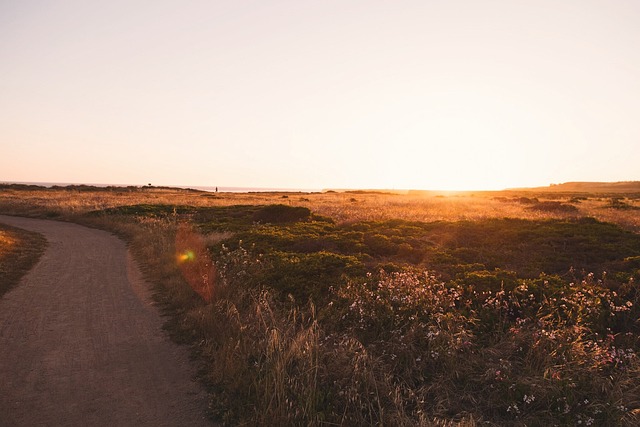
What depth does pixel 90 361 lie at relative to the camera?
258 inches

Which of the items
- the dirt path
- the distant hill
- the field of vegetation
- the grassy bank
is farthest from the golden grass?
the distant hill

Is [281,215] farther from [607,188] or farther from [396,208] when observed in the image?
[607,188]

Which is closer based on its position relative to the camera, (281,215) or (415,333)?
(415,333)

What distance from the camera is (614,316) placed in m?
7.45

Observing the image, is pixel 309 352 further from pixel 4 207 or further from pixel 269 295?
pixel 4 207

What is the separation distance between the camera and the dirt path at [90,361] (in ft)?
17.0

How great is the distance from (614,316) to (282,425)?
7.00 m

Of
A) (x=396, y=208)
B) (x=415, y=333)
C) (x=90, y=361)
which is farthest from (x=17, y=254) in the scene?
(x=396, y=208)

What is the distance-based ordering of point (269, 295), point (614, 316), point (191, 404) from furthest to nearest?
point (269, 295)
point (614, 316)
point (191, 404)

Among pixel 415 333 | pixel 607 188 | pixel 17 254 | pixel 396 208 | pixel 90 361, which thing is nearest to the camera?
pixel 90 361

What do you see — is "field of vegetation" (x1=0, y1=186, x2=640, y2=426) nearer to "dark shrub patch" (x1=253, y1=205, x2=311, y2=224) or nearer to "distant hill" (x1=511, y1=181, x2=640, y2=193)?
"dark shrub patch" (x1=253, y1=205, x2=311, y2=224)

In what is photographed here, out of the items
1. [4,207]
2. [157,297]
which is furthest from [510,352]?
[4,207]

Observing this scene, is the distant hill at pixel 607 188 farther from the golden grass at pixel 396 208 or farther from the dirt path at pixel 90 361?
the dirt path at pixel 90 361

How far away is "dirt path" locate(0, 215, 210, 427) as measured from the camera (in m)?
5.18
